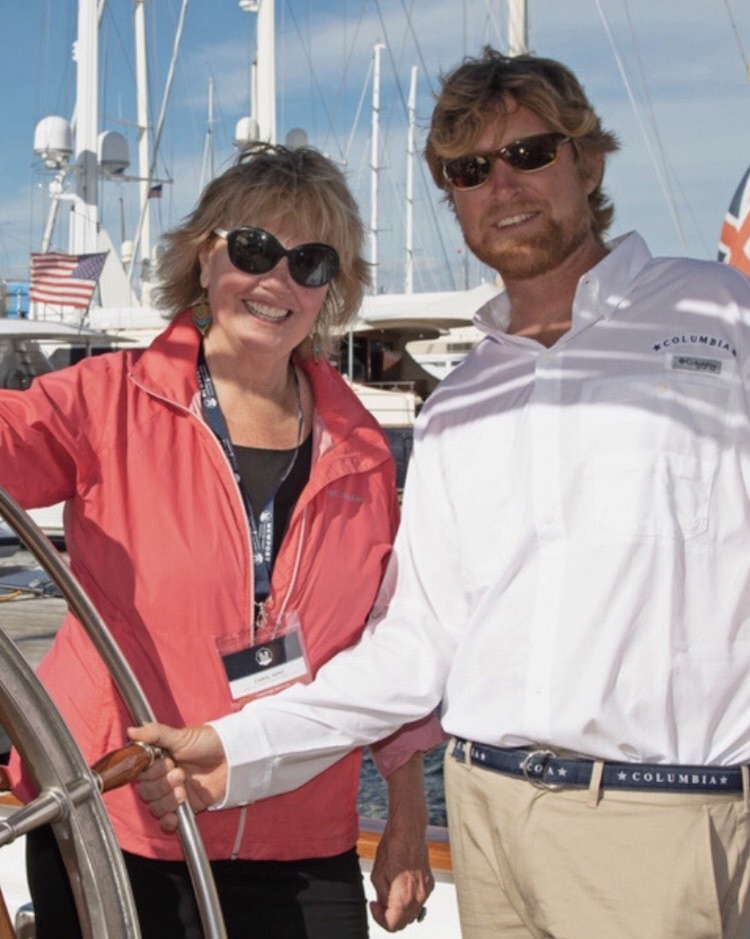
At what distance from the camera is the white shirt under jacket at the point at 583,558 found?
6.14 ft

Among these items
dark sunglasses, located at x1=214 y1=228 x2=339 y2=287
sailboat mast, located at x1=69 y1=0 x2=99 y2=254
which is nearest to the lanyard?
dark sunglasses, located at x1=214 y1=228 x2=339 y2=287

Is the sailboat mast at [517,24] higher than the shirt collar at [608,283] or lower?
higher

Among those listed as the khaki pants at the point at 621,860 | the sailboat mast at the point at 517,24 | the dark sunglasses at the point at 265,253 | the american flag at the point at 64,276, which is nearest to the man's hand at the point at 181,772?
the khaki pants at the point at 621,860

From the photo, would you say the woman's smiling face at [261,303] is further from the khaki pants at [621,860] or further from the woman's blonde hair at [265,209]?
the khaki pants at [621,860]

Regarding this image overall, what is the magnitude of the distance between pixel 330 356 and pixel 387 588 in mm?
631

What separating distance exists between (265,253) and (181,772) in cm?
98

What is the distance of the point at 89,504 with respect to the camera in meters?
2.20

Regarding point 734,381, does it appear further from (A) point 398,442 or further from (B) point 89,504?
(A) point 398,442

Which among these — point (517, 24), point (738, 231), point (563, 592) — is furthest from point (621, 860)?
point (517, 24)

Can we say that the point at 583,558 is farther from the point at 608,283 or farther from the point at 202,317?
the point at 202,317

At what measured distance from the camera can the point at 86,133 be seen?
21234mm

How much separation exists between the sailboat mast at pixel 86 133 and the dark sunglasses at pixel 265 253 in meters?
19.2

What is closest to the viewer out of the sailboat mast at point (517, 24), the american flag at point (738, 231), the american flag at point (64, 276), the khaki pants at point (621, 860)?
the khaki pants at point (621, 860)

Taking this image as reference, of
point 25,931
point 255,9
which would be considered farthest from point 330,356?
point 255,9
